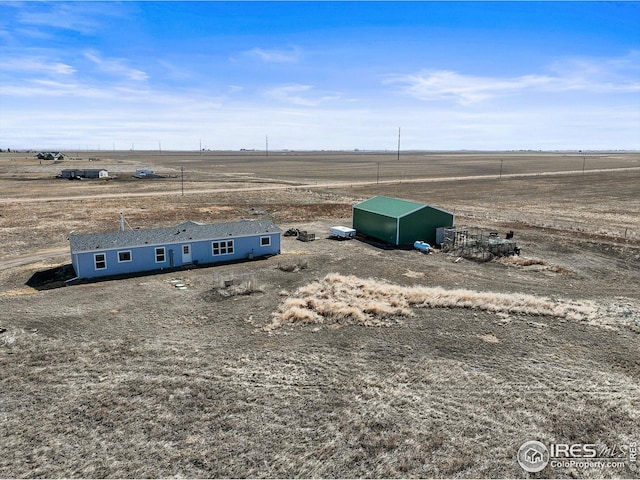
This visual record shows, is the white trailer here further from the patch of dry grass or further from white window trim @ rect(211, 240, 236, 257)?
the patch of dry grass

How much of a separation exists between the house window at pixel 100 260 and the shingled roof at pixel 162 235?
51cm

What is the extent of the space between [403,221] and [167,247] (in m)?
21.4

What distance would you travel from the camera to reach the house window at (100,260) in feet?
102

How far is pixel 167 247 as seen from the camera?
110ft

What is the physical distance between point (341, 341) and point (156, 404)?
8887mm

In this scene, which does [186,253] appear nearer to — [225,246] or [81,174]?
[225,246]

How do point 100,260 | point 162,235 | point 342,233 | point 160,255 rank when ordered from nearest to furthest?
point 100,260 < point 160,255 < point 162,235 < point 342,233

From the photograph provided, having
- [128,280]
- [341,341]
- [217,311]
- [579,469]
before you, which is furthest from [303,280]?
[579,469]

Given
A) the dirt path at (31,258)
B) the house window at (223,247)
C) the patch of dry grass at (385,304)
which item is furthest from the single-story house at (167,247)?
the patch of dry grass at (385,304)

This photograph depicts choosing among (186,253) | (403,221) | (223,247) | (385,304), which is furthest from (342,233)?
(385,304)

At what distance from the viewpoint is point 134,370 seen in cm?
1812

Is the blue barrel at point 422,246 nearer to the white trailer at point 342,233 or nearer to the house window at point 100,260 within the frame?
the white trailer at point 342,233

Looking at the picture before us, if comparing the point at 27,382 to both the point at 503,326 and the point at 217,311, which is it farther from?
the point at 503,326

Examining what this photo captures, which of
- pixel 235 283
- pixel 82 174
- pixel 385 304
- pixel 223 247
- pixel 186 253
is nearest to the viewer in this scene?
pixel 385 304
